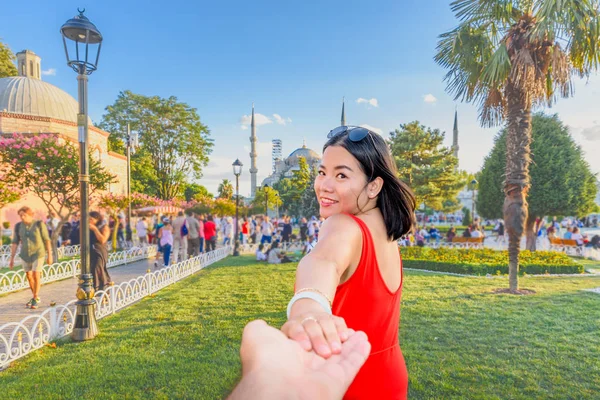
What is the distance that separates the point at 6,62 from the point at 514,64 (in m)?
39.3

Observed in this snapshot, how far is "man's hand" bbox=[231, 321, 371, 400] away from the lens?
516 millimetres

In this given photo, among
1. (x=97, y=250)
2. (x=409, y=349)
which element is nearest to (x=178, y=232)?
(x=97, y=250)

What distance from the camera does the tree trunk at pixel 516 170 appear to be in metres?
9.00

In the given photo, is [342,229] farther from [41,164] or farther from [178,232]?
[41,164]

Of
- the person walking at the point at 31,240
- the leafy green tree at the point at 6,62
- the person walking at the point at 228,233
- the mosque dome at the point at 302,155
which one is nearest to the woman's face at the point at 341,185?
the person walking at the point at 31,240

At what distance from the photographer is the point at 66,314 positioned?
6.54m

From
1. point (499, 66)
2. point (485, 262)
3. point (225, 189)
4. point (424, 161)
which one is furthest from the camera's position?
point (225, 189)

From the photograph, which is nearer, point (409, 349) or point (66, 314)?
point (409, 349)

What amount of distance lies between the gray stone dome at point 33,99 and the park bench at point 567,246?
114ft

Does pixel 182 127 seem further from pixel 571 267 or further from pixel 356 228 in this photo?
pixel 356 228

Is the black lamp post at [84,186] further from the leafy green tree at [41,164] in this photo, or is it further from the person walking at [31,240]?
the leafy green tree at [41,164]

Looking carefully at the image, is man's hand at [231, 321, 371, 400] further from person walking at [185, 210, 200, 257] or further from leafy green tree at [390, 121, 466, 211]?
leafy green tree at [390, 121, 466, 211]

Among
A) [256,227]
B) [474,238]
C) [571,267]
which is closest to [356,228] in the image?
[571,267]

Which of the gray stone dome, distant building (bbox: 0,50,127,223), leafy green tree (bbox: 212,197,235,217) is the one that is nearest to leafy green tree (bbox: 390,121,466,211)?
leafy green tree (bbox: 212,197,235,217)
